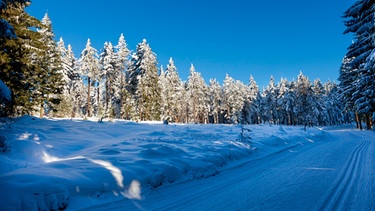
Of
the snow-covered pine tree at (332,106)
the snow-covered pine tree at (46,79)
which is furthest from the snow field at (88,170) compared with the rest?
the snow-covered pine tree at (332,106)

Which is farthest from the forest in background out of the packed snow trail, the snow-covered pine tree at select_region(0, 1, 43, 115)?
the packed snow trail

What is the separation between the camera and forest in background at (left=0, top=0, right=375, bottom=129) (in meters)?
13.3

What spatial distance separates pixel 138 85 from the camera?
36.3m

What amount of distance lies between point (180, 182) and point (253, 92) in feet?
213

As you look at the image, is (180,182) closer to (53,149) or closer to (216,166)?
(216,166)

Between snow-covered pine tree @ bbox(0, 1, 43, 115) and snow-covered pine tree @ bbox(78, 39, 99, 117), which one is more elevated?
snow-covered pine tree @ bbox(78, 39, 99, 117)

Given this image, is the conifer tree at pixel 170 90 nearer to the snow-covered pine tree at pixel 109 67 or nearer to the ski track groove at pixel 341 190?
the snow-covered pine tree at pixel 109 67

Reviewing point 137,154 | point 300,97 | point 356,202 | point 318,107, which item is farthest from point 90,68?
point 318,107

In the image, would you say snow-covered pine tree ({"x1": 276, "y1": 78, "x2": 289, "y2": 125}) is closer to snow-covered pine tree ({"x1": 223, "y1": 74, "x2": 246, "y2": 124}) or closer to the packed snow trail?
snow-covered pine tree ({"x1": 223, "y1": 74, "x2": 246, "y2": 124})

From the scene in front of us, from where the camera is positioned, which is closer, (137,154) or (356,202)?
(356,202)

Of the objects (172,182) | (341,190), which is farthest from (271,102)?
(172,182)

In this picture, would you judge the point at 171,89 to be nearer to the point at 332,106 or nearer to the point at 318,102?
the point at 318,102

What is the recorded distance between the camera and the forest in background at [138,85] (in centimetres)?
1334

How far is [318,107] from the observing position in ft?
209
